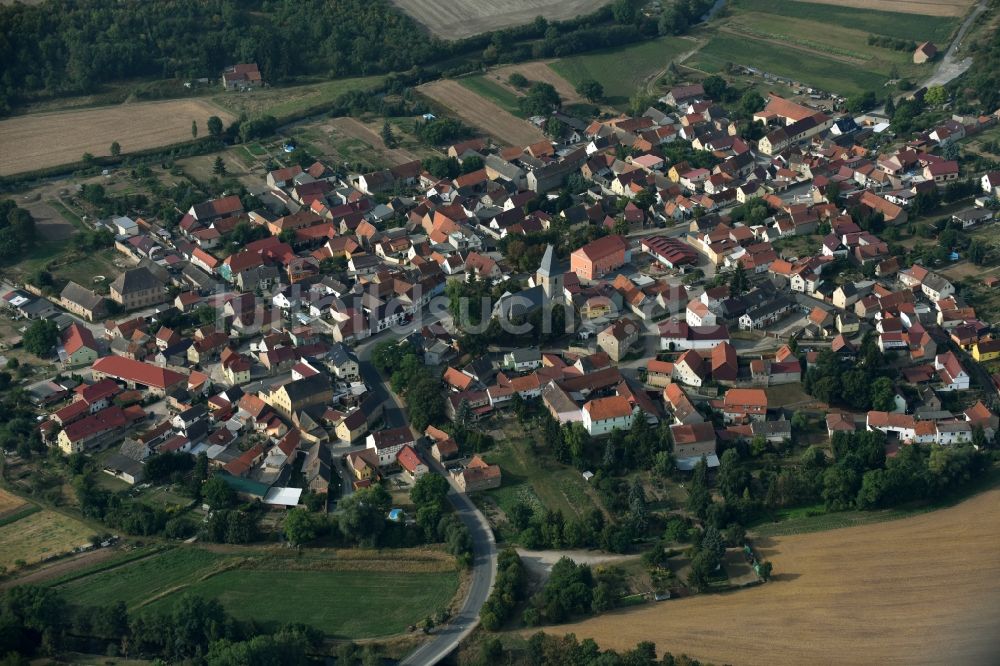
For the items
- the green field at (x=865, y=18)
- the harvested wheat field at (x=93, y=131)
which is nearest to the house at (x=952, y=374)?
the green field at (x=865, y=18)

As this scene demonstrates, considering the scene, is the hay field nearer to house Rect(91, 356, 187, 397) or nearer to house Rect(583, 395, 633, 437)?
house Rect(91, 356, 187, 397)

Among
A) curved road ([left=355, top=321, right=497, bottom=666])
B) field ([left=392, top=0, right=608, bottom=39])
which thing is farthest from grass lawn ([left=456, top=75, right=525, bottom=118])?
curved road ([left=355, top=321, right=497, bottom=666])

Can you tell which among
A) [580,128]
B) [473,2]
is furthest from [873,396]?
[473,2]

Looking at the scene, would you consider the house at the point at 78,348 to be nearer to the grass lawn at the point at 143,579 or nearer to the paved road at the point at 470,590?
the grass lawn at the point at 143,579

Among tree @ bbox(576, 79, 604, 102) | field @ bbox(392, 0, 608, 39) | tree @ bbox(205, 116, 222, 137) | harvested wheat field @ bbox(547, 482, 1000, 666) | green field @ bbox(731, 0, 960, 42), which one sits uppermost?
field @ bbox(392, 0, 608, 39)

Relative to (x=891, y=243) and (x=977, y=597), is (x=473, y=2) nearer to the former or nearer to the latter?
(x=891, y=243)

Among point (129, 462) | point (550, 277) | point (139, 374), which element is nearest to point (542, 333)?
point (550, 277)
